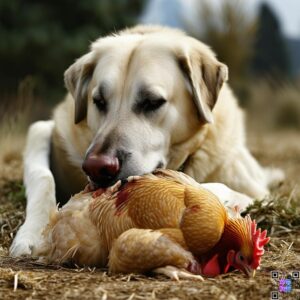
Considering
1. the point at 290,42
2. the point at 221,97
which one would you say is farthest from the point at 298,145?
the point at 290,42

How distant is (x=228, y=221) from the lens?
2.58 meters

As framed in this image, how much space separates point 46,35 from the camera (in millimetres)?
13562

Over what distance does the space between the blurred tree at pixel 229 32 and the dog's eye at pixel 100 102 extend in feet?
34.9

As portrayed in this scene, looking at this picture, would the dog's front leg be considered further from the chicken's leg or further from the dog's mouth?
the chicken's leg

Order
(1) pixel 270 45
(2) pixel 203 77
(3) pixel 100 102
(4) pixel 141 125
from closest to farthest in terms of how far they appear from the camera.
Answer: (4) pixel 141 125
(3) pixel 100 102
(2) pixel 203 77
(1) pixel 270 45

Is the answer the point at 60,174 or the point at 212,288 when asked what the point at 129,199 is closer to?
the point at 212,288

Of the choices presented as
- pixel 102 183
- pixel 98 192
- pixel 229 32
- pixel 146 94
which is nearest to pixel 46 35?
pixel 229 32

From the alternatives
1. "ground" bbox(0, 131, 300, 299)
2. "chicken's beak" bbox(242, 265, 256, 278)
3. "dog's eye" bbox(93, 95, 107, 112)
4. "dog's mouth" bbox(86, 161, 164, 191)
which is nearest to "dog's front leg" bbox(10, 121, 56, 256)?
"ground" bbox(0, 131, 300, 299)

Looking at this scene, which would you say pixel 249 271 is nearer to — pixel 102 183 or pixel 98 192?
pixel 98 192

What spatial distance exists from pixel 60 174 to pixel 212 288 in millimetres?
1996

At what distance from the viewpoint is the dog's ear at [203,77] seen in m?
3.63

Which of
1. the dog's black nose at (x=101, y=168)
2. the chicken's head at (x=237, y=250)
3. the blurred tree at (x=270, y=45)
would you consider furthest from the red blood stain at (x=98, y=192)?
the blurred tree at (x=270, y=45)

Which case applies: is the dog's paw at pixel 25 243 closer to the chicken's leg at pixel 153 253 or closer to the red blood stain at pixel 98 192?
the red blood stain at pixel 98 192

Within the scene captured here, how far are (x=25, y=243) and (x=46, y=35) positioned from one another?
10.9m
